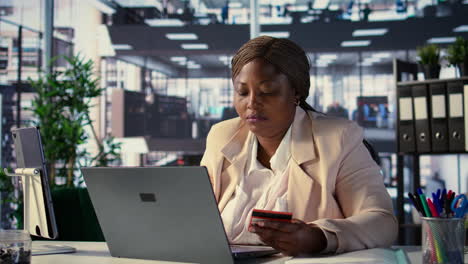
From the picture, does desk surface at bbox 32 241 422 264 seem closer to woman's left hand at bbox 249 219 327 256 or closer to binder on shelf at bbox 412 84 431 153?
woman's left hand at bbox 249 219 327 256

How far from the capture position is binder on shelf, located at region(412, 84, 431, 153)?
3295mm

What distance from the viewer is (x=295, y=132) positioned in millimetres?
1630

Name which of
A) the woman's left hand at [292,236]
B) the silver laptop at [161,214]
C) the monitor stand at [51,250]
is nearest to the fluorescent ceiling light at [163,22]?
the monitor stand at [51,250]

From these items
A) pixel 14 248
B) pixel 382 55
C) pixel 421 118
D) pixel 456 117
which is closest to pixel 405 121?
pixel 421 118

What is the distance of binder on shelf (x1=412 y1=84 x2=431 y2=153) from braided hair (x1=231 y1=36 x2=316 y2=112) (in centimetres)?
184

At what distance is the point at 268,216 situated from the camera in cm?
118

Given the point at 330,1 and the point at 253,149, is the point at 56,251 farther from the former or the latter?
the point at 330,1

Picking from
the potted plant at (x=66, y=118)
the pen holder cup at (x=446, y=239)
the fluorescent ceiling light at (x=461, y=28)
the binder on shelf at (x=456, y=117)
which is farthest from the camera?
the fluorescent ceiling light at (x=461, y=28)

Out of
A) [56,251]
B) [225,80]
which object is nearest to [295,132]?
[56,251]

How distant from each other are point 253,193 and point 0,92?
362 cm

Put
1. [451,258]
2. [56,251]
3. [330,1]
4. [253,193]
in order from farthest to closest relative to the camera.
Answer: [330,1] < [253,193] < [56,251] < [451,258]

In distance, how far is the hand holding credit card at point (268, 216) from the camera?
1175 mm

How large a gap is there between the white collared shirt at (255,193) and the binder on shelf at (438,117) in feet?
6.17

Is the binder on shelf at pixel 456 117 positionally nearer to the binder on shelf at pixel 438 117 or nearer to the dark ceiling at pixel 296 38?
the binder on shelf at pixel 438 117
